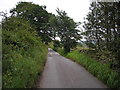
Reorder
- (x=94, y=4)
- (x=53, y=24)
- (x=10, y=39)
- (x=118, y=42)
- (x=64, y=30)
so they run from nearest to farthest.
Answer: (x=118, y=42)
(x=10, y=39)
(x=94, y=4)
(x=64, y=30)
(x=53, y=24)

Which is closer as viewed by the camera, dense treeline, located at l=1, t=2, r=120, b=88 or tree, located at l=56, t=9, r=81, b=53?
dense treeline, located at l=1, t=2, r=120, b=88

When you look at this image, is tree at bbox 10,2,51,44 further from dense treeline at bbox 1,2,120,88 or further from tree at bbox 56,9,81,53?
tree at bbox 56,9,81,53

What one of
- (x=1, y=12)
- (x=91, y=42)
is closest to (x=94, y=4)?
(x=91, y=42)

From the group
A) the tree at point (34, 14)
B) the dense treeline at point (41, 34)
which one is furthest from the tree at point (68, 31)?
the tree at point (34, 14)

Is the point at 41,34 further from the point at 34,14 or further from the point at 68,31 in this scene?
the point at 68,31

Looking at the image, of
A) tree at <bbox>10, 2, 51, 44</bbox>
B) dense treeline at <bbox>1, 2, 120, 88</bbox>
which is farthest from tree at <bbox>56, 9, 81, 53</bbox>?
tree at <bbox>10, 2, 51, 44</bbox>

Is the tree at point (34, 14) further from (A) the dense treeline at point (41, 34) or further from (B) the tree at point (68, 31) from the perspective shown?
(B) the tree at point (68, 31)

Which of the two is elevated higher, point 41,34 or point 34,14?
point 34,14

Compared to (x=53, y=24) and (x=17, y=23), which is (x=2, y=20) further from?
(x=53, y=24)

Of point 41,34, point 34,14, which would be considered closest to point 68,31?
point 41,34

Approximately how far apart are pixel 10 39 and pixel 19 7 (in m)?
19.9

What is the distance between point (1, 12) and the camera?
1170 cm

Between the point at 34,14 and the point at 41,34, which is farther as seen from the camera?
the point at 41,34

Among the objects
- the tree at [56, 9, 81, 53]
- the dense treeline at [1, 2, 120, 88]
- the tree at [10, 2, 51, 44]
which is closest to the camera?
the dense treeline at [1, 2, 120, 88]
